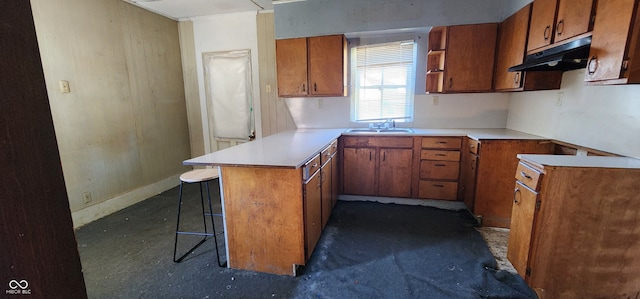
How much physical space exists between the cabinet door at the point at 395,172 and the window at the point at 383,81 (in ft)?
2.18

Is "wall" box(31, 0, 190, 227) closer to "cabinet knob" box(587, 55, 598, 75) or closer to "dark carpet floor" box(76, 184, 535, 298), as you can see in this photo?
"dark carpet floor" box(76, 184, 535, 298)

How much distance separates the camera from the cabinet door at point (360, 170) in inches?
125

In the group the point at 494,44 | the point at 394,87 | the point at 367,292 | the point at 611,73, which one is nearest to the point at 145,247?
the point at 367,292

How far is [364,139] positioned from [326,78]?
0.86 m

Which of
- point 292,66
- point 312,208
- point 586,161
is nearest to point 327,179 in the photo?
point 312,208

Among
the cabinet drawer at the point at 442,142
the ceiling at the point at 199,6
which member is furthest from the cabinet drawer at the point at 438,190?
the ceiling at the point at 199,6

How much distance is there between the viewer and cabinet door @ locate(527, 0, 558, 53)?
2021 millimetres

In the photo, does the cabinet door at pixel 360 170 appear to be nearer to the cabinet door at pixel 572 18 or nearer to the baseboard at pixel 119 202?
the cabinet door at pixel 572 18

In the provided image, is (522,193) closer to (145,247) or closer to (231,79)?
(145,247)

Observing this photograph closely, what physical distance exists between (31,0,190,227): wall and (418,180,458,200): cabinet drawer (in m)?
3.47

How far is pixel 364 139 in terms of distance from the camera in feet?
10.3

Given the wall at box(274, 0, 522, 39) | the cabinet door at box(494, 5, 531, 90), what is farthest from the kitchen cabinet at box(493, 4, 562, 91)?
the wall at box(274, 0, 522, 39)

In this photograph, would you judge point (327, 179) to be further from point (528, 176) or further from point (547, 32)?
point (547, 32)

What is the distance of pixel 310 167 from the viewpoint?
1977 mm
